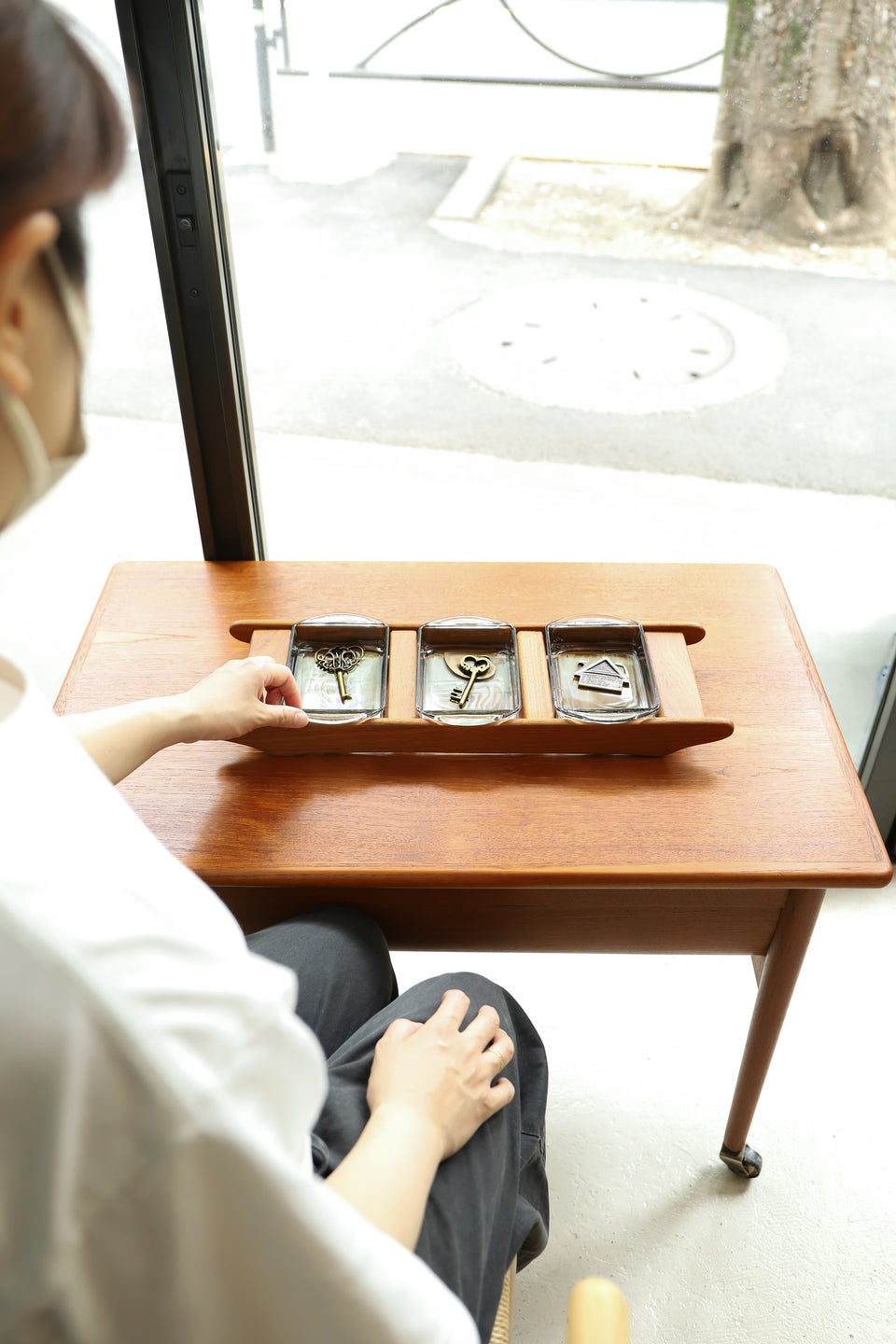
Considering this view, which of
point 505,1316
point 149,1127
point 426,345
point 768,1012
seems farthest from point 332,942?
point 426,345

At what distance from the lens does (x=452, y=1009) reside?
958 millimetres

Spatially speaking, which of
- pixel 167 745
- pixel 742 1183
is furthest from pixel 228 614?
pixel 742 1183

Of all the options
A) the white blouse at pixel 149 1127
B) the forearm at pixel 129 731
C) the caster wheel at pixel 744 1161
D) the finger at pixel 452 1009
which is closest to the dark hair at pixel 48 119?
the white blouse at pixel 149 1127

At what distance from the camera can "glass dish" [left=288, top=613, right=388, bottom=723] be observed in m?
1.11

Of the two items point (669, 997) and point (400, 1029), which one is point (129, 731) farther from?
point (669, 997)

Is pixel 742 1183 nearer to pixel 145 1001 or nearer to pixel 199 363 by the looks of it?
pixel 145 1001

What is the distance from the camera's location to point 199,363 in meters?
1.33

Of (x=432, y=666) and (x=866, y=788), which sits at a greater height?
(x=432, y=666)

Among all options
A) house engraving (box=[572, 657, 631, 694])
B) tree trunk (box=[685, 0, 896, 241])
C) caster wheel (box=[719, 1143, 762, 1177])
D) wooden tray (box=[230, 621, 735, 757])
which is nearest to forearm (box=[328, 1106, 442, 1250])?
wooden tray (box=[230, 621, 735, 757])

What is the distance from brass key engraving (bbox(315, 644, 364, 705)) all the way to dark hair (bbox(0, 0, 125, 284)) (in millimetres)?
705

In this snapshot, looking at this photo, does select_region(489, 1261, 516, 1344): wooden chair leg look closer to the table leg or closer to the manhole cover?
the table leg

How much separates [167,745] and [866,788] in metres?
1.23

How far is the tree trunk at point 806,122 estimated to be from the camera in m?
1.16

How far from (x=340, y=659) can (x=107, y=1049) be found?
30.3 inches
